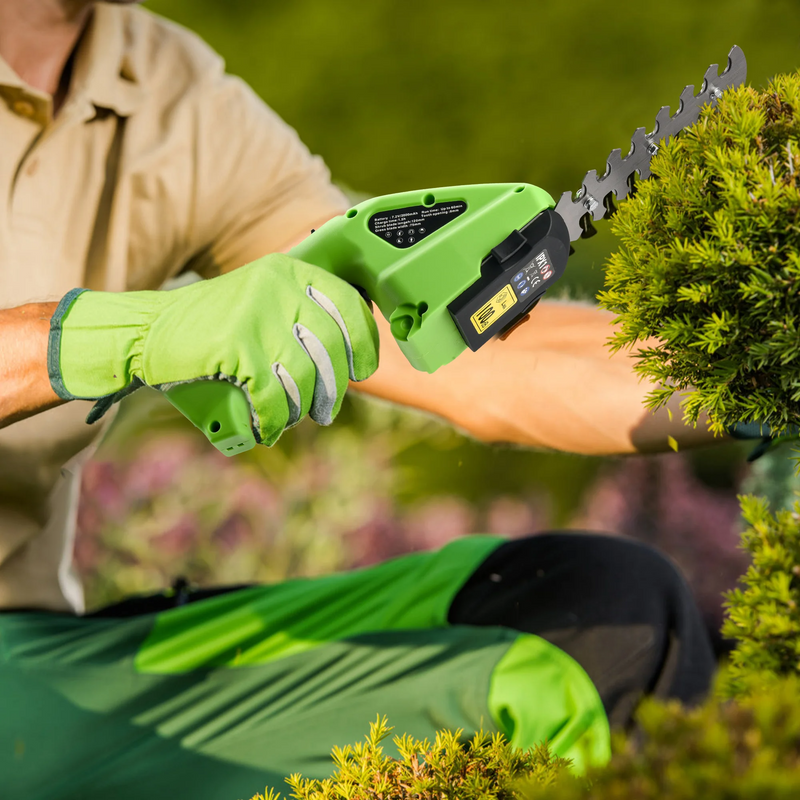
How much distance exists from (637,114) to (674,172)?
4.32ft

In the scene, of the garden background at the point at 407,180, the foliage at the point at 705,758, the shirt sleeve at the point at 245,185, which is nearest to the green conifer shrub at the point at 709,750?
the foliage at the point at 705,758

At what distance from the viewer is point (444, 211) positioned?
2.20ft

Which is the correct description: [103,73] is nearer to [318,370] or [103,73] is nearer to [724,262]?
[318,370]

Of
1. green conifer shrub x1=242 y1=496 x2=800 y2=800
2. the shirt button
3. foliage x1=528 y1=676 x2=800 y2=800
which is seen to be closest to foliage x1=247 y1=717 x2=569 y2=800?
green conifer shrub x1=242 y1=496 x2=800 y2=800

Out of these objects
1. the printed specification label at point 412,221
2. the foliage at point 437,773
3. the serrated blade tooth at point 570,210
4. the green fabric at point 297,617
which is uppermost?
the serrated blade tooth at point 570,210

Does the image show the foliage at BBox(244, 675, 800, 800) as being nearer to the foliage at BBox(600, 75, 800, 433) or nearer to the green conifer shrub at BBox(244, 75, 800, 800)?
the green conifer shrub at BBox(244, 75, 800, 800)

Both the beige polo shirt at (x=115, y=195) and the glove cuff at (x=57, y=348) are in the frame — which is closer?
the glove cuff at (x=57, y=348)

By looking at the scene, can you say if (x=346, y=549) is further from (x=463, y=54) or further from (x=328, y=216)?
(x=463, y=54)

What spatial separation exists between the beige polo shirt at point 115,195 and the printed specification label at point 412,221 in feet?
1.87

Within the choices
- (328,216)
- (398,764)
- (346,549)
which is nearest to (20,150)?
(328,216)

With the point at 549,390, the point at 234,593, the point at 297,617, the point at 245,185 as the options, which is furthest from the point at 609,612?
the point at 245,185

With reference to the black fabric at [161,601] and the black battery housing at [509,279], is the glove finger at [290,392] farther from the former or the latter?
the black fabric at [161,601]

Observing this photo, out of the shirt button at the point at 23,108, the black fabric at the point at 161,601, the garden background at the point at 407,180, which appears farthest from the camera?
the garden background at the point at 407,180

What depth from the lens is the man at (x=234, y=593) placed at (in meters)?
0.97
